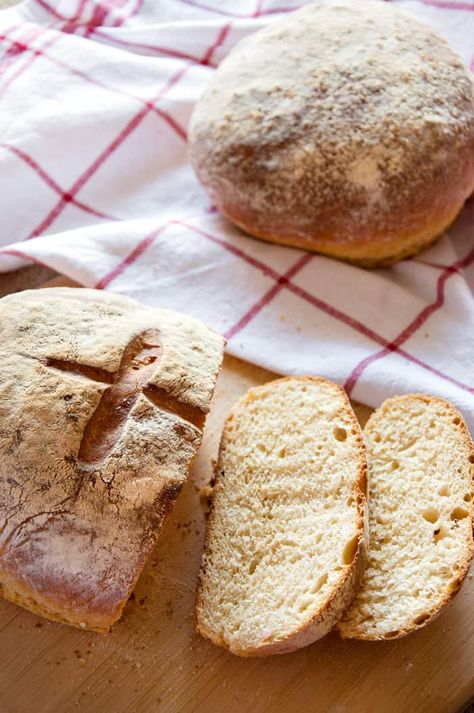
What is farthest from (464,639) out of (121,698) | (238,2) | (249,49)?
(238,2)

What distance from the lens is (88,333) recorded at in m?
2.22

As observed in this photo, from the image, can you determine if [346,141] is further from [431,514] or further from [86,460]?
[86,460]

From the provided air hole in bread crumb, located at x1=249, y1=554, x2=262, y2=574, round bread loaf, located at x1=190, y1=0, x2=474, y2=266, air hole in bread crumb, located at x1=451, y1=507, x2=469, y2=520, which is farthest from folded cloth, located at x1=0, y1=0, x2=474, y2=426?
air hole in bread crumb, located at x1=249, y1=554, x2=262, y2=574

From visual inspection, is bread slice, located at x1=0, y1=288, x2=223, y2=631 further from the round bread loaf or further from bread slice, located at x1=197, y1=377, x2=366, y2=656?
the round bread loaf

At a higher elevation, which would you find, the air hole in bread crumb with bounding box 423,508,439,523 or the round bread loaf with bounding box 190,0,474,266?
the round bread loaf with bounding box 190,0,474,266

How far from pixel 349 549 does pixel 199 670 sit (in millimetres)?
518

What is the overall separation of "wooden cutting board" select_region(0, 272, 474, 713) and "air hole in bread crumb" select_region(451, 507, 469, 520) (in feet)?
0.71

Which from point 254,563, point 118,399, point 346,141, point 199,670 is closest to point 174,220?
point 346,141

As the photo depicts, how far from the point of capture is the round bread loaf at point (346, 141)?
2.53 m

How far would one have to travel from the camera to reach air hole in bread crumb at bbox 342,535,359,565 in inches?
81.8

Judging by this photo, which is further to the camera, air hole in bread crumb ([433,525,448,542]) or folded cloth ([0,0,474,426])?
folded cloth ([0,0,474,426])

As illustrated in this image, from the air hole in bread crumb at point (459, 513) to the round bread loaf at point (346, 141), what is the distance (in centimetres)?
88

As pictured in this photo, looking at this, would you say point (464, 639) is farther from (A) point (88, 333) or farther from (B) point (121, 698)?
(A) point (88, 333)

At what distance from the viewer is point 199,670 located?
2.18 m
